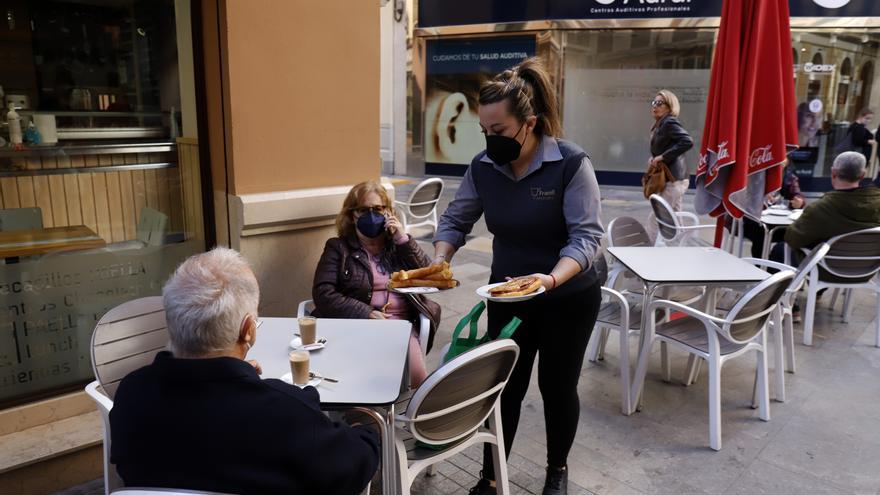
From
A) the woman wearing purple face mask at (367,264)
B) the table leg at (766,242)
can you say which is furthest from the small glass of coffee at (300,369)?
the table leg at (766,242)

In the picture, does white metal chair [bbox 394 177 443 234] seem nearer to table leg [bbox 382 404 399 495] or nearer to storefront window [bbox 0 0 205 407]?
storefront window [bbox 0 0 205 407]

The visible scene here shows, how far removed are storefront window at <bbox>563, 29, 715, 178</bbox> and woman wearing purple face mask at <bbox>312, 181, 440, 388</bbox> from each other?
417 inches

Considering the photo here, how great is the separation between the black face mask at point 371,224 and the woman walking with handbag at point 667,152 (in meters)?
3.88

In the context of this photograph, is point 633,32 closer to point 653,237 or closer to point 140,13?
point 653,237

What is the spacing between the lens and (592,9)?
40.3 feet

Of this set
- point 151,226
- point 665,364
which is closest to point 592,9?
point 665,364

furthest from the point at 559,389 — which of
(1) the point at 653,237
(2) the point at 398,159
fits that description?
(2) the point at 398,159

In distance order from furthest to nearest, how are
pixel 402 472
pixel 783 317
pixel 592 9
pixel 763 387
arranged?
pixel 592 9
pixel 783 317
pixel 763 387
pixel 402 472

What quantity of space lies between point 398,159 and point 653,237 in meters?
8.67

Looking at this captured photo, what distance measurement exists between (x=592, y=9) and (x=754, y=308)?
1033cm

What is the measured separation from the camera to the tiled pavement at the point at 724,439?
308 centimetres

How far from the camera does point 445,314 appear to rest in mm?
5562

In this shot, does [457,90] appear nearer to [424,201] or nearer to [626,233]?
[424,201]

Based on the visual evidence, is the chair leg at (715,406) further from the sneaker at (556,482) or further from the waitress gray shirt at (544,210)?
the waitress gray shirt at (544,210)
